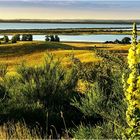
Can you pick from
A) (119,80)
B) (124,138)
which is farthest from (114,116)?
(124,138)

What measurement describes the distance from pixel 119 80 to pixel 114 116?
1.62 m

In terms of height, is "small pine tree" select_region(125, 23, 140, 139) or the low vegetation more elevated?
"small pine tree" select_region(125, 23, 140, 139)

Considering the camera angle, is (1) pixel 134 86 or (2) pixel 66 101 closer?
(1) pixel 134 86

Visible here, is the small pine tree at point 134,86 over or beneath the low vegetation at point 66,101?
over

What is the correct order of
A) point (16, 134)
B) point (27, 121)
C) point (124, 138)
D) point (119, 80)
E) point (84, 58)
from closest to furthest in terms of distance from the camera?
point (124, 138) → point (16, 134) → point (119, 80) → point (27, 121) → point (84, 58)

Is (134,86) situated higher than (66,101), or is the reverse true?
(134,86)

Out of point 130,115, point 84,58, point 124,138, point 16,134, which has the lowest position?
point 84,58

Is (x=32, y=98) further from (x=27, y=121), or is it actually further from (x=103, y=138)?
(x=103, y=138)

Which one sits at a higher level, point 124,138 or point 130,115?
point 130,115

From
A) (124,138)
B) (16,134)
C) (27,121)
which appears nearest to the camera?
(124,138)

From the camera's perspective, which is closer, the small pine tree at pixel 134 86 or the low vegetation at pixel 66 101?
the small pine tree at pixel 134 86

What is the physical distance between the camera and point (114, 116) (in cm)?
1067

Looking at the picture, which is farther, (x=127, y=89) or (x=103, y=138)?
(x=103, y=138)

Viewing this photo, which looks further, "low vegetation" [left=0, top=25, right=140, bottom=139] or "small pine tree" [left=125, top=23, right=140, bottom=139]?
"low vegetation" [left=0, top=25, right=140, bottom=139]
